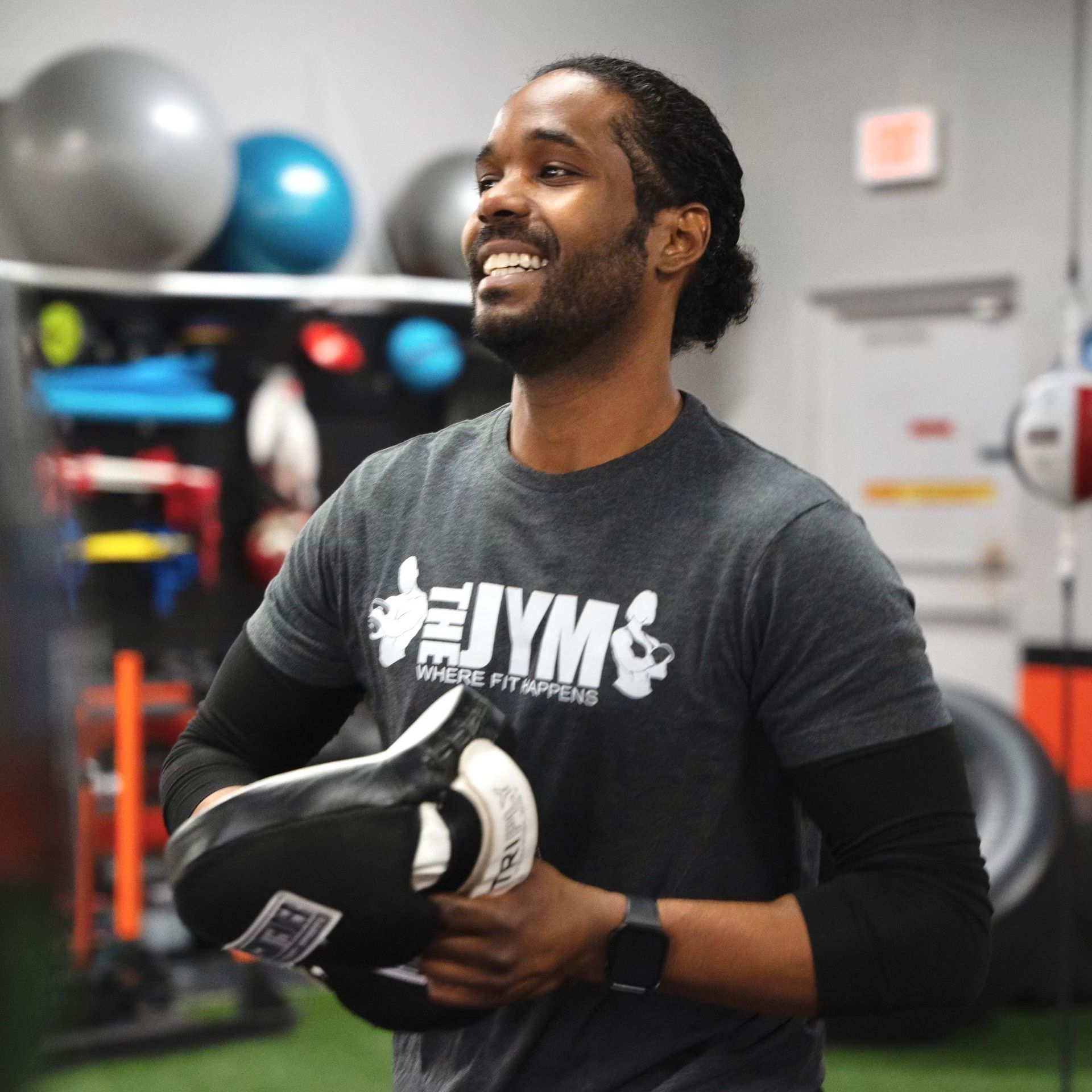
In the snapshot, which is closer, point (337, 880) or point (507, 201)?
point (337, 880)

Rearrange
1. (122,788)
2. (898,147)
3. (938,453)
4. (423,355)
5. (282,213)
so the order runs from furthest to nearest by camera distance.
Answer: (938,453) < (898,147) < (423,355) < (282,213) < (122,788)

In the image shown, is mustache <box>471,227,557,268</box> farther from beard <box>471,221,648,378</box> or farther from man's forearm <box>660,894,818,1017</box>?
man's forearm <box>660,894,818,1017</box>

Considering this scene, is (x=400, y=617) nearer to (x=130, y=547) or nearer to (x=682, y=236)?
(x=682, y=236)

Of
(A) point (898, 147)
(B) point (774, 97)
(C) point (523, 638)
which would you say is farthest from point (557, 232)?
(B) point (774, 97)

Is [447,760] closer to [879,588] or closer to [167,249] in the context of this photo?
[879,588]

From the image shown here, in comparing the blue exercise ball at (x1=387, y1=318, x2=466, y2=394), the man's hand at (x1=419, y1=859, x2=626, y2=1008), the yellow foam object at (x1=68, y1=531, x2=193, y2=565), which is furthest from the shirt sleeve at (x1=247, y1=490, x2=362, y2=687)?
the blue exercise ball at (x1=387, y1=318, x2=466, y2=394)

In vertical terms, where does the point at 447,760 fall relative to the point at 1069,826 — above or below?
above

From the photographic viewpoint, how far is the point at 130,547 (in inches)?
144

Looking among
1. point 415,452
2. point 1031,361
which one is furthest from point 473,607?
point 1031,361

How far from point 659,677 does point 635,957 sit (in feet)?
0.64

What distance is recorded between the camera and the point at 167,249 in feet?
10.8

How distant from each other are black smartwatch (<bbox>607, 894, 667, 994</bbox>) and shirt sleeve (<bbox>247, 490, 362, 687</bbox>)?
14.2 inches

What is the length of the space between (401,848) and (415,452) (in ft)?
1.41

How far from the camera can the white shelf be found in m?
3.35
